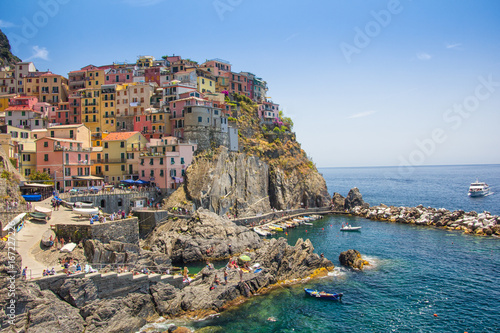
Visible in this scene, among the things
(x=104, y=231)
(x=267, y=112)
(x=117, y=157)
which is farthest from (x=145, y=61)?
(x=104, y=231)

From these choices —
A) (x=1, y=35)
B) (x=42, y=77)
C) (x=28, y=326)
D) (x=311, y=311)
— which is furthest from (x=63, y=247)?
(x=1, y=35)

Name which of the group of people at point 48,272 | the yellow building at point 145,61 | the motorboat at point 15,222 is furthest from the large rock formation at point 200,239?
the yellow building at point 145,61

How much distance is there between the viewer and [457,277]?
1625 inches

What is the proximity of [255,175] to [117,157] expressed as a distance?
28.1 meters

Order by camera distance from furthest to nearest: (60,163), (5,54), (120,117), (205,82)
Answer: (5,54) < (205,82) < (120,117) < (60,163)

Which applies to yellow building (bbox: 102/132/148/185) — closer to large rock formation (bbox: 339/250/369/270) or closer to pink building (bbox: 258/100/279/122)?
pink building (bbox: 258/100/279/122)

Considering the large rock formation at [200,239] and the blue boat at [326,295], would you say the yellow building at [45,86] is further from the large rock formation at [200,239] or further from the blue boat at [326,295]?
the blue boat at [326,295]

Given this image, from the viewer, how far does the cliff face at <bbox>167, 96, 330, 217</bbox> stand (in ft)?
210

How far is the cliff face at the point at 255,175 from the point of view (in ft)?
210

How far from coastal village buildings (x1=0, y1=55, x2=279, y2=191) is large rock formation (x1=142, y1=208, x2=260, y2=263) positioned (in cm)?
1180

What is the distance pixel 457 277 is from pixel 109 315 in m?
37.8

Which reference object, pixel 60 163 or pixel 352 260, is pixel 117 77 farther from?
pixel 352 260

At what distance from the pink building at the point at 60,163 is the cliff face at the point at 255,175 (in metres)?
15.5

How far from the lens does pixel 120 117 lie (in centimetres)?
7588
